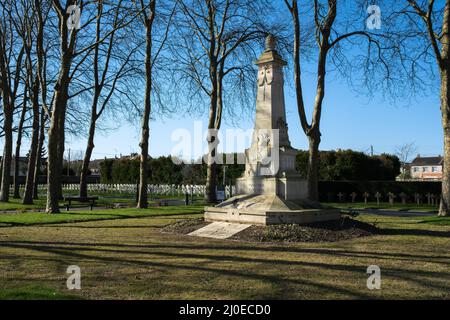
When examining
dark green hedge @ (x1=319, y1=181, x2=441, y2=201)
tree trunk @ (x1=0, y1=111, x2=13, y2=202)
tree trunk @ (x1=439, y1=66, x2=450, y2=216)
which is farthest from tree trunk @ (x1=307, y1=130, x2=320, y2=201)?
tree trunk @ (x1=0, y1=111, x2=13, y2=202)

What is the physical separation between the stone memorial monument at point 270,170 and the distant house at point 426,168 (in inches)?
3505

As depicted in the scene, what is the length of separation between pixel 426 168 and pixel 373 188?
72351 mm

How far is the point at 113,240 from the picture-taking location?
1064 centimetres

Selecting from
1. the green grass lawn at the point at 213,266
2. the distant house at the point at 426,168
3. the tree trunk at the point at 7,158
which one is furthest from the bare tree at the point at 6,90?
the distant house at the point at 426,168

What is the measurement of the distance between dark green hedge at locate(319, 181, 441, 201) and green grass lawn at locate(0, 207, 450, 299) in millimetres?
20438

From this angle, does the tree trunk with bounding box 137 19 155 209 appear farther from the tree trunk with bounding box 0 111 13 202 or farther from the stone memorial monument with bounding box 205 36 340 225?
the tree trunk with bounding box 0 111 13 202

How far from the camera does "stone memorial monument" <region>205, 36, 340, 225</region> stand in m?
12.9

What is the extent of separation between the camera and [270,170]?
44.8ft

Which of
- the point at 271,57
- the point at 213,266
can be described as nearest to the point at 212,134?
the point at 271,57

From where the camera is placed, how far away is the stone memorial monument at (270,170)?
12898mm
